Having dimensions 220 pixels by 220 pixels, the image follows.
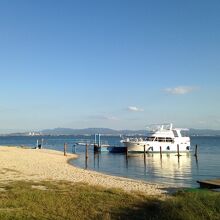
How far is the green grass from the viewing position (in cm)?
1254

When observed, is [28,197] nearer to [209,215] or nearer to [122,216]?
[122,216]

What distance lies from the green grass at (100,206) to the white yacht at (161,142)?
166 feet

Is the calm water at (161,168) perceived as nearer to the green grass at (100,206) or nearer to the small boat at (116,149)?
the small boat at (116,149)

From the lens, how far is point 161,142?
7125 centimetres

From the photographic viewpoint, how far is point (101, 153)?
74625 mm

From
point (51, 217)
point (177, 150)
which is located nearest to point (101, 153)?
point (177, 150)

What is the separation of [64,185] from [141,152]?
47837 mm

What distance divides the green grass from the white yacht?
50657 millimetres

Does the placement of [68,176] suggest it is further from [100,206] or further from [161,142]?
[161,142]

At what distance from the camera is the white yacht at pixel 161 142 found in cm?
6988

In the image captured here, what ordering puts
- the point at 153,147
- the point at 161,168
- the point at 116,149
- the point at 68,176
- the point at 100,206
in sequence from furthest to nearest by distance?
the point at 116,149
the point at 153,147
the point at 161,168
the point at 68,176
the point at 100,206

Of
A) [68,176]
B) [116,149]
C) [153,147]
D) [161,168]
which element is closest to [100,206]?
[68,176]

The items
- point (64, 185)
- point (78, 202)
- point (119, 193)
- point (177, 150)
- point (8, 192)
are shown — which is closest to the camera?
point (78, 202)

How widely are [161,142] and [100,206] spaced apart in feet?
186
